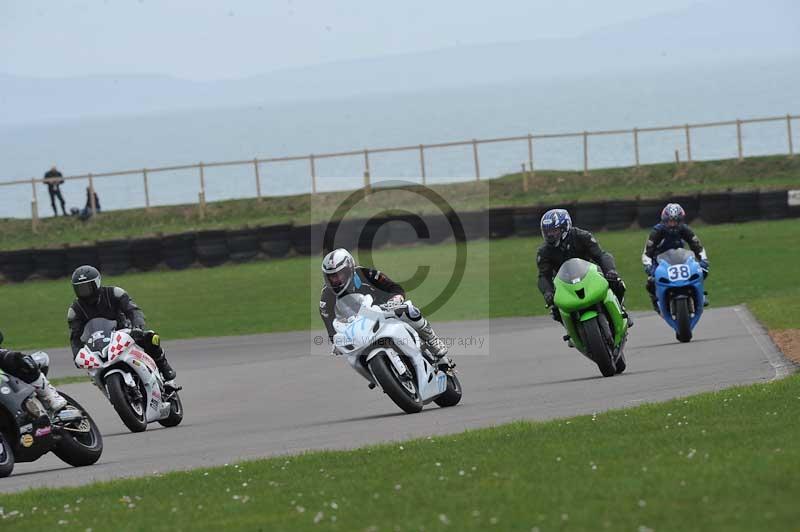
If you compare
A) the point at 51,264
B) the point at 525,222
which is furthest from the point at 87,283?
the point at 525,222

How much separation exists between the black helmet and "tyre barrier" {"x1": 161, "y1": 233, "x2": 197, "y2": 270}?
23659 mm

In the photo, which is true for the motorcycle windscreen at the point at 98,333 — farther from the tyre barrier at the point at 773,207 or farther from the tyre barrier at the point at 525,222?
the tyre barrier at the point at 773,207

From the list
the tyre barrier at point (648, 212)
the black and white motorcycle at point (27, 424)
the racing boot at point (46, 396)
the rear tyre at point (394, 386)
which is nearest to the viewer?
the black and white motorcycle at point (27, 424)

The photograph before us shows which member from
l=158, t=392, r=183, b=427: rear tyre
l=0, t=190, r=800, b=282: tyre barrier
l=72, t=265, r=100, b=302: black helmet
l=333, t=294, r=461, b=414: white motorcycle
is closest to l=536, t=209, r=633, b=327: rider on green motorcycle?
l=333, t=294, r=461, b=414: white motorcycle

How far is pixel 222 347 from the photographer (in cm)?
2491

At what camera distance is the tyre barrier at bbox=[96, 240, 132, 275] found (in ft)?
126

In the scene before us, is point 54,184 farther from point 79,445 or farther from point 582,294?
point 79,445

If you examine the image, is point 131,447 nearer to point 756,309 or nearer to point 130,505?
point 130,505

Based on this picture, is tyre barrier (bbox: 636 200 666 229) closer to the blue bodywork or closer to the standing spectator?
the blue bodywork

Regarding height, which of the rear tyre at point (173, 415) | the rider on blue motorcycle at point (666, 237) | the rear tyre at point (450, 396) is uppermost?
the rider on blue motorcycle at point (666, 237)

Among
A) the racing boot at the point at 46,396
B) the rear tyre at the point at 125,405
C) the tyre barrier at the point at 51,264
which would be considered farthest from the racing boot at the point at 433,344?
the tyre barrier at the point at 51,264

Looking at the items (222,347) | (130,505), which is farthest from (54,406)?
(222,347)

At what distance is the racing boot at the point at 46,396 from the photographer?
1202cm

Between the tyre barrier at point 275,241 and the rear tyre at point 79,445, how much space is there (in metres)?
26.5
